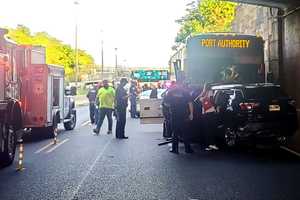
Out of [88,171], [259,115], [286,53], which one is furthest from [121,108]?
[88,171]

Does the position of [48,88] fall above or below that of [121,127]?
above

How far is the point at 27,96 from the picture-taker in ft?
53.7

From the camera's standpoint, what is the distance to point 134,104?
94.8 ft

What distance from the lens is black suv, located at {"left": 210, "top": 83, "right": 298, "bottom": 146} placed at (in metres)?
12.7

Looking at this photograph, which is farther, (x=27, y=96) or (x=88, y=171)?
(x=27, y=96)

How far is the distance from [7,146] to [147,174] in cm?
314

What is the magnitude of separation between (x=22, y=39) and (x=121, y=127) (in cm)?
3907

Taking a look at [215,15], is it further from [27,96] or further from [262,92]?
[262,92]

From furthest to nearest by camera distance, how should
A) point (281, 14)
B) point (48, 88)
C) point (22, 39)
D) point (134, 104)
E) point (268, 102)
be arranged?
1. point (22, 39)
2. point (134, 104)
3. point (281, 14)
4. point (48, 88)
5. point (268, 102)

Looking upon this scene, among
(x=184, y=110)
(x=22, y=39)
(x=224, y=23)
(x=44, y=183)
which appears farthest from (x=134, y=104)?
(x=22, y=39)

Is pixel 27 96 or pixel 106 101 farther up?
pixel 27 96

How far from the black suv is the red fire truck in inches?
187

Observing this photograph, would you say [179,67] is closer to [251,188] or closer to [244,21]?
[251,188]

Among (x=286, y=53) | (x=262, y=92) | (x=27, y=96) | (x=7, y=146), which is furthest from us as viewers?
(x=286, y=53)
